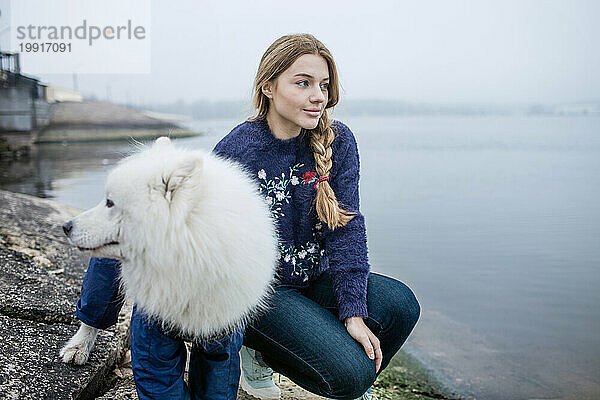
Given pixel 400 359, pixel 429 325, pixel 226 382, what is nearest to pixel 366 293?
pixel 226 382

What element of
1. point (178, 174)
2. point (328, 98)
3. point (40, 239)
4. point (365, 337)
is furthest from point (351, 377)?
point (40, 239)

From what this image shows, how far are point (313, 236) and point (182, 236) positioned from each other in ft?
3.00

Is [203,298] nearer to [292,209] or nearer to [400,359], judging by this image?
[292,209]

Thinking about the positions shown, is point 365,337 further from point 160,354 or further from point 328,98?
point 328,98

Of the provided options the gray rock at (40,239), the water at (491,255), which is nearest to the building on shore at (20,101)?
the water at (491,255)

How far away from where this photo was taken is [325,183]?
2355mm

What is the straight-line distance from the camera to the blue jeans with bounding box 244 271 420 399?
2.13m

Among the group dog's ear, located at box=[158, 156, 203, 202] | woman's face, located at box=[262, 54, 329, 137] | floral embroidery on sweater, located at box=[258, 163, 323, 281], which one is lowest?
floral embroidery on sweater, located at box=[258, 163, 323, 281]

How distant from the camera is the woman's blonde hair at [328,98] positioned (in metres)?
2.31

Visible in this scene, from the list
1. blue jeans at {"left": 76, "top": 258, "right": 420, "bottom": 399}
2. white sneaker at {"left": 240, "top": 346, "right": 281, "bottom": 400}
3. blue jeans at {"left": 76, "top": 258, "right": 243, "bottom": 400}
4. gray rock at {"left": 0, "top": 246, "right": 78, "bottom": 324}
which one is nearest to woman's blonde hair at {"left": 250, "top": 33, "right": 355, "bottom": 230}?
blue jeans at {"left": 76, "top": 258, "right": 420, "bottom": 399}

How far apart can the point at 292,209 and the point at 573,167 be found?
10.5 m

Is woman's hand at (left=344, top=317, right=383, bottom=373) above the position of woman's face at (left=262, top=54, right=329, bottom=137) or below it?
below

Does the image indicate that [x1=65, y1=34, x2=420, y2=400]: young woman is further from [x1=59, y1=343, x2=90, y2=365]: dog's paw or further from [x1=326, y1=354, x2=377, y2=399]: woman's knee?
[x1=59, y1=343, x2=90, y2=365]: dog's paw

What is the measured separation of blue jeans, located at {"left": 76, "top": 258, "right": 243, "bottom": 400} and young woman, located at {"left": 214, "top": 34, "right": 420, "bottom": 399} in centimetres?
27
